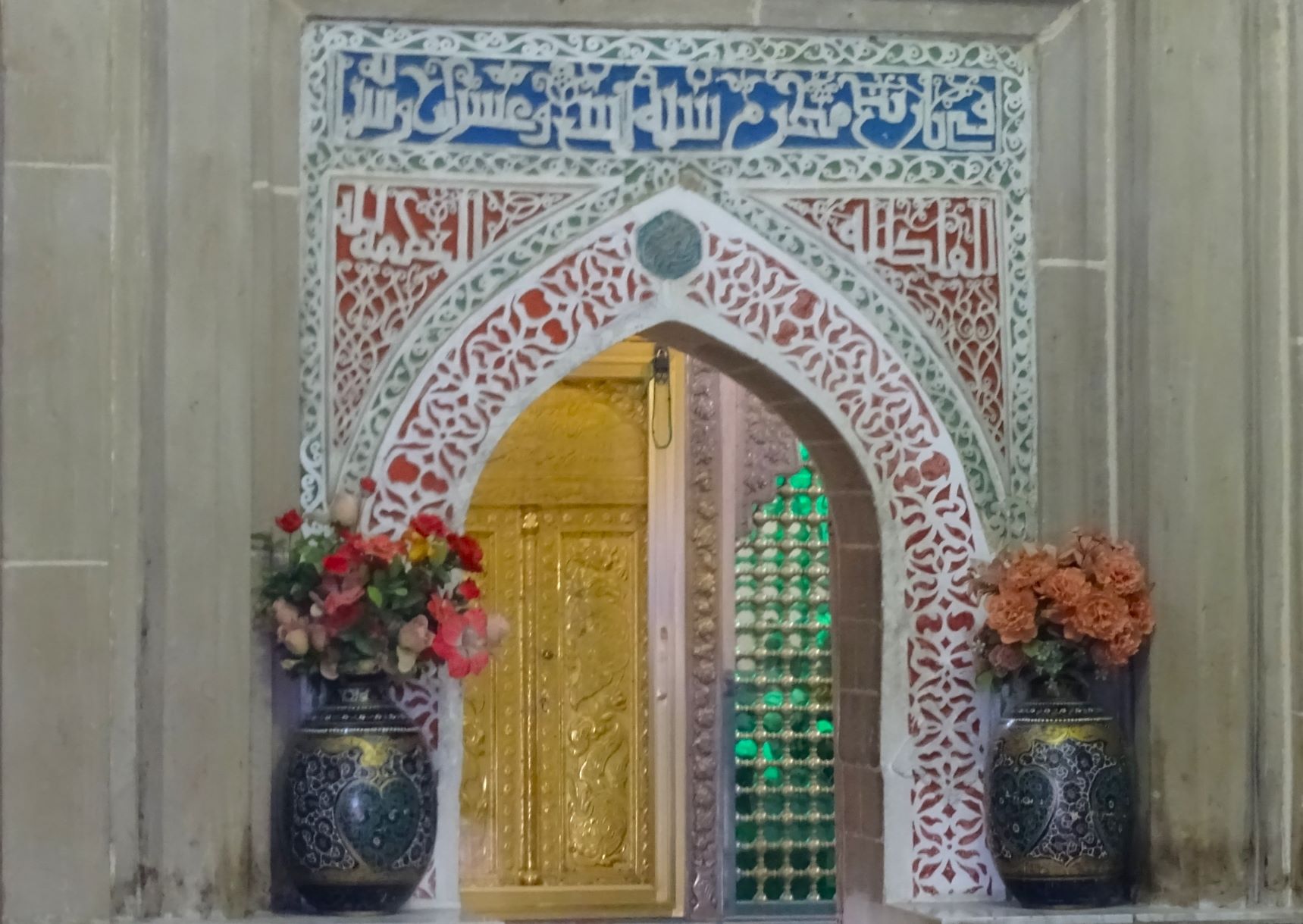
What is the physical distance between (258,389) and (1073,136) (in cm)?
166

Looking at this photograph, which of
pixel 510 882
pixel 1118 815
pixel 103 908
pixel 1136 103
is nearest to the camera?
pixel 103 908

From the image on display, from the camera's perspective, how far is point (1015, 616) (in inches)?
137

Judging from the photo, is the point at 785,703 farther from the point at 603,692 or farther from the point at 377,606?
the point at 377,606

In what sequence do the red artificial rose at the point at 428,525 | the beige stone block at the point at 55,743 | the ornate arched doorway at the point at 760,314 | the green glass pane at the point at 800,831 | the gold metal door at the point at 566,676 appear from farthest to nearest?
the gold metal door at the point at 566,676, the green glass pane at the point at 800,831, the ornate arched doorway at the point at 760,314, the red artificial rose at the point at 428,525, the beige stone block at the point at 55,743

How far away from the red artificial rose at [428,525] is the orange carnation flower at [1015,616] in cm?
101

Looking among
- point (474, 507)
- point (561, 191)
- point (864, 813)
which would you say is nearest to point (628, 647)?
point (474, 507)

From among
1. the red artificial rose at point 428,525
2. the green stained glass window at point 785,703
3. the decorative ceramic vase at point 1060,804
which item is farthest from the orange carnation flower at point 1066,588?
the green stained glass window at point 785,703

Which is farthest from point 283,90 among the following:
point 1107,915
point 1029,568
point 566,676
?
point 566,676

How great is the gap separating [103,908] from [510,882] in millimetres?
2878

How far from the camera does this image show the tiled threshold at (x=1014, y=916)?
10.9 feet

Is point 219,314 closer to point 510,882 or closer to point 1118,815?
point 1118,815

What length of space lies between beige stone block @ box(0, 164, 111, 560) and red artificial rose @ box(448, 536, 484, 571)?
0.60 metres

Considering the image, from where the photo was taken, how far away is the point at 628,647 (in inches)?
242

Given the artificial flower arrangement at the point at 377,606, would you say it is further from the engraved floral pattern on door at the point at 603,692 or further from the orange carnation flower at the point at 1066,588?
the engraved floral pattern on door at the point at 603,692
